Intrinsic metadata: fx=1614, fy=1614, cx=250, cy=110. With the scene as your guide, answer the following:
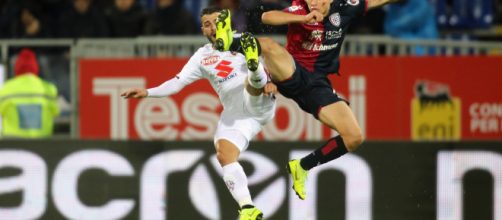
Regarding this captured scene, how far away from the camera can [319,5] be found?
1298cm

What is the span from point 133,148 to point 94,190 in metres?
0.54

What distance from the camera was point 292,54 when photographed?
13.4 m

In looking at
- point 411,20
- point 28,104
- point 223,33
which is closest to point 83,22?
point 28,104

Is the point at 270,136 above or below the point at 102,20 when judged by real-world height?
below

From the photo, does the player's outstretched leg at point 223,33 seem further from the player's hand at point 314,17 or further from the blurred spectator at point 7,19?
the blurred spectator at point 7,19

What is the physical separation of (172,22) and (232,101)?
16.0ft

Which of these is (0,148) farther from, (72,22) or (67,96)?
(72,22)

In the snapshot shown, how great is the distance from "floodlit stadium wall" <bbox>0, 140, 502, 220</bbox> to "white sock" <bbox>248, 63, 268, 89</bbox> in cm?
150

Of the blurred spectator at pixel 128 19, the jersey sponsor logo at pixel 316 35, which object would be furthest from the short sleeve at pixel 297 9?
the blurred spectator at pixel 128 19

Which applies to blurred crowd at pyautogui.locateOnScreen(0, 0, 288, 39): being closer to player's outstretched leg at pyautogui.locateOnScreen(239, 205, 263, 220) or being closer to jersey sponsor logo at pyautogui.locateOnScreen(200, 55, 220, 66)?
jersey sponsor logo at pyautogui.locateOnScreen(200, 55, 220, 66)

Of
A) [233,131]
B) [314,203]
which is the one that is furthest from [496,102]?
[233,131]

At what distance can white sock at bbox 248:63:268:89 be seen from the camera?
42.8 ft

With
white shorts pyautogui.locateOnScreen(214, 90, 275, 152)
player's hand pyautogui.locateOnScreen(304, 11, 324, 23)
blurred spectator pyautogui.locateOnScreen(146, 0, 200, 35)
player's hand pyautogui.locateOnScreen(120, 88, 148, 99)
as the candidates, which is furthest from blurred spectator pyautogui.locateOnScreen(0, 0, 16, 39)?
player's hand pyautogui.locateOnScreen(304, 11, 324, 23)

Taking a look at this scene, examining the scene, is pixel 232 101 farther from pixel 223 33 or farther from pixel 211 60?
pixel 223 33
